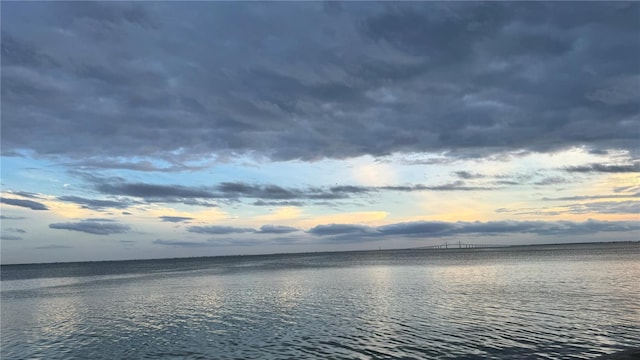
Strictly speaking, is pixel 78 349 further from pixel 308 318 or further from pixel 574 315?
pixel 574 315

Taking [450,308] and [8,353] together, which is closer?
[8,353]

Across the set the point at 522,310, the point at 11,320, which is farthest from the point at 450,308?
the point at 11,320

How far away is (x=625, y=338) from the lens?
1276 inches

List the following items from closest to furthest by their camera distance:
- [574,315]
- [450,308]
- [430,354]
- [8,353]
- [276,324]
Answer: [430,354] → [8,353] → [574,315] → [276,324] → [450,308]

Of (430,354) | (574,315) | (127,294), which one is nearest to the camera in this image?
(430,354)

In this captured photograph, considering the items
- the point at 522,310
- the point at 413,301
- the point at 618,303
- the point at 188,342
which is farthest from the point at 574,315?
the point at 188,342

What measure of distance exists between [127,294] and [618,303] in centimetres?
7430

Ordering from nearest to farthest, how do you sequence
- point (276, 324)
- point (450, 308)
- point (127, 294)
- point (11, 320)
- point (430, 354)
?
point (430, 354) < point (276, 324) < point (450, 308) < point (11, 320) < point (127, 294)

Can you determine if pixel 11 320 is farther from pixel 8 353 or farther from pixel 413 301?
pixel 413 301

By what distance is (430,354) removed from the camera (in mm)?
30922

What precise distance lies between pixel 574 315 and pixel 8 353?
154 ft

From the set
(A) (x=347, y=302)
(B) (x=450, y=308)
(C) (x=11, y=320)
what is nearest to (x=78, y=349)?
(C) (x=11, y=320)

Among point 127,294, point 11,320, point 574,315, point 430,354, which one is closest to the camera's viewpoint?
point 430,354

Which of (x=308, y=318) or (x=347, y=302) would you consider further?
(x=347, y=302)
